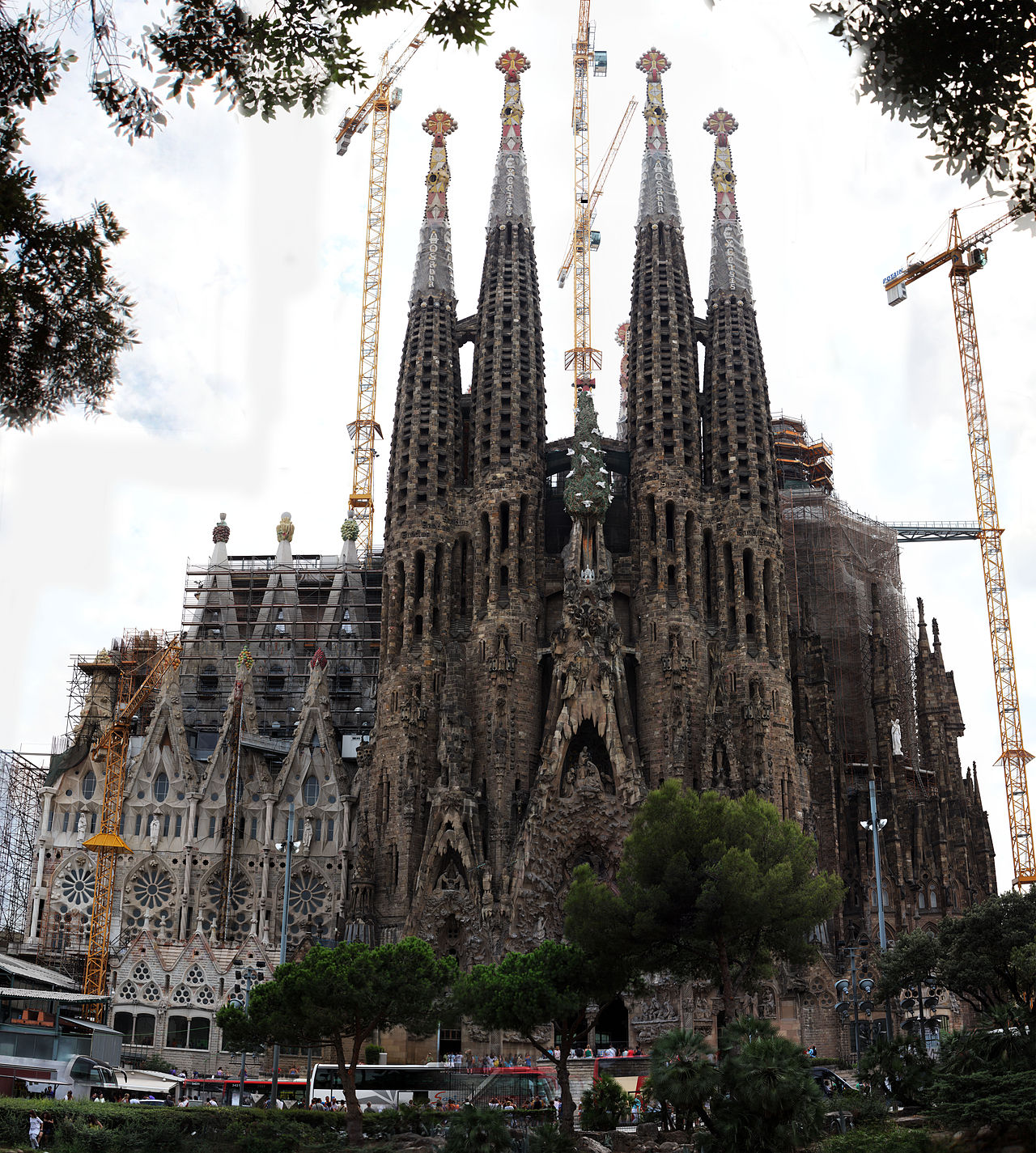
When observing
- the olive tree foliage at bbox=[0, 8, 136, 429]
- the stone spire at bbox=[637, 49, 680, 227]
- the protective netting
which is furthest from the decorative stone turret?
the olive tree foliage at bbox=[0, 8, 136, 429]

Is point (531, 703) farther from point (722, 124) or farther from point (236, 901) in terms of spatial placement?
point (722, 124)

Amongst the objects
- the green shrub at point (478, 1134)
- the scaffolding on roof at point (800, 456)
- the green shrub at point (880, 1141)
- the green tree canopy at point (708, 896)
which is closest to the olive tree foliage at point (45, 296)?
the green shrub at point (880, 1141)

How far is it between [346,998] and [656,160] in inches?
2023

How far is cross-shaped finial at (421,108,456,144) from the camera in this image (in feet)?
243

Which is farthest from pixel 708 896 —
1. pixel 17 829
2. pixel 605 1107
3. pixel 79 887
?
pixel 17 829

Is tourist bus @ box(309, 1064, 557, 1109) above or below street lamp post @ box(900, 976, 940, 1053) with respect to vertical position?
below

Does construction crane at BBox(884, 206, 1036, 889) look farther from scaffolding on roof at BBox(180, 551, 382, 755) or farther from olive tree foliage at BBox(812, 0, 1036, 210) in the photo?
olive tree foliage at BBox(812, 0, 1036, 210)

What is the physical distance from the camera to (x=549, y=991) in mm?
35938

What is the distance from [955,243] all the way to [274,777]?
55376mm

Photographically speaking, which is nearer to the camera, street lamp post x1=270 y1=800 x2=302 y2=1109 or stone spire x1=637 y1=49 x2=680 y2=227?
street lamp post x1=270 y1=800 x2=302 y2=1109

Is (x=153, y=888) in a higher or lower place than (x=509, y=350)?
lower

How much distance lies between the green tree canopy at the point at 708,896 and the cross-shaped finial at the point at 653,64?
50277mm

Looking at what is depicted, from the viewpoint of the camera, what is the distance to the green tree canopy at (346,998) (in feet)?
119

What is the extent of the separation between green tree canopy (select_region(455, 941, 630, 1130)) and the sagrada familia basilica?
16.5 metres
